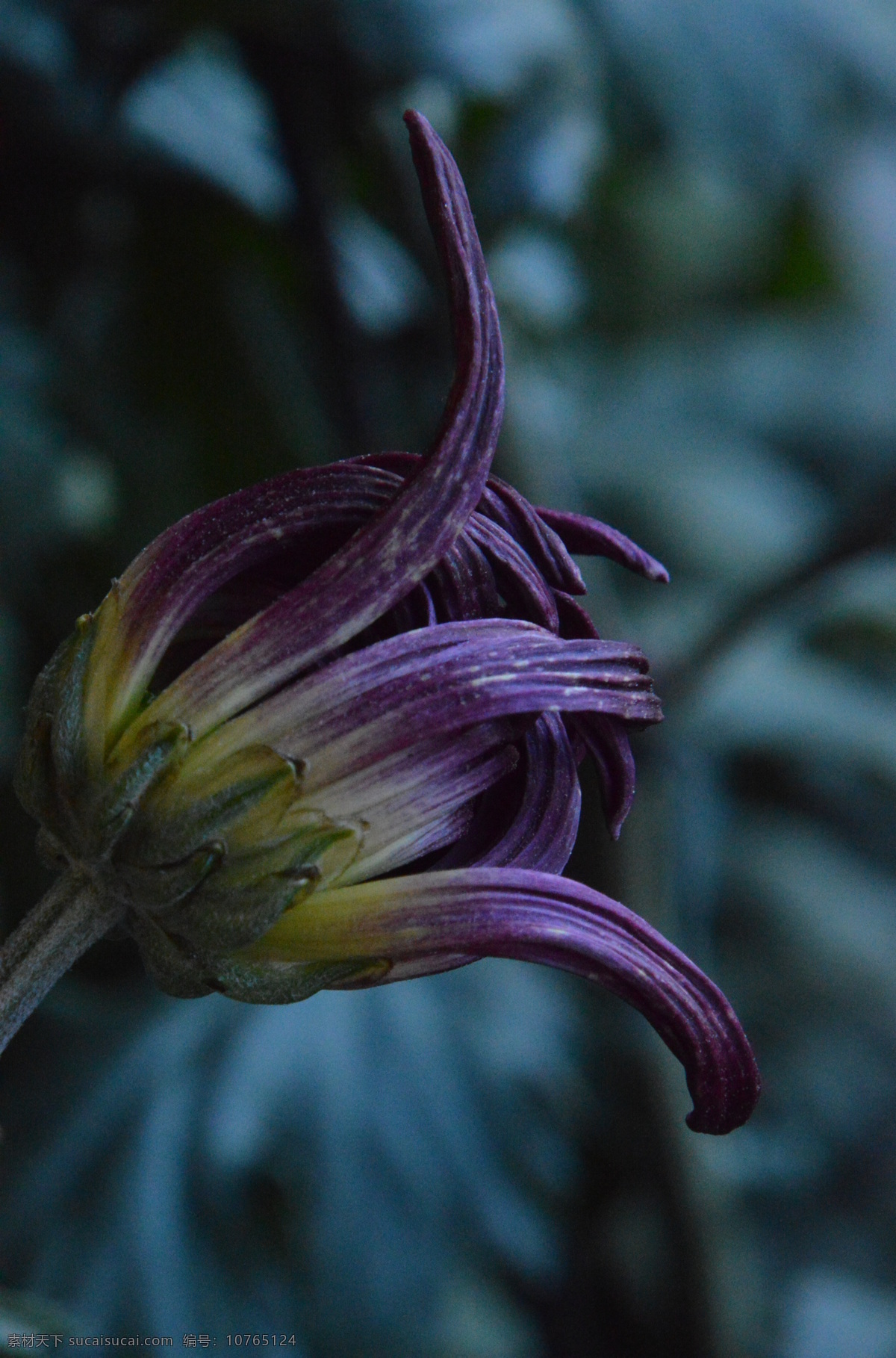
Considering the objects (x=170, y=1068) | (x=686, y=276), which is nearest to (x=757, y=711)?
(x=170, y=1068)

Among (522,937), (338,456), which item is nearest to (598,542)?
(522,937)

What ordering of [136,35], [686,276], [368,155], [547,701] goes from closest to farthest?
[547,701] < [136,35] < [368,155] < [686,276]

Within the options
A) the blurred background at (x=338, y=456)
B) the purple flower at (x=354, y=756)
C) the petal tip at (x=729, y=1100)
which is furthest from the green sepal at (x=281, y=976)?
the blurred background at (x=338, y=456)

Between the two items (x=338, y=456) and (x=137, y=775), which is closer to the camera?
(x=137, y=775)

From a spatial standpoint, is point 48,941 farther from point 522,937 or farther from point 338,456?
point 338,456

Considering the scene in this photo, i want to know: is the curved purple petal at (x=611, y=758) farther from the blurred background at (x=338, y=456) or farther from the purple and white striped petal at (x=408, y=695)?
the blurred background at (x=338, y=456)

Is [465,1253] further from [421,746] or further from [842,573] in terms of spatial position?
[421,746]

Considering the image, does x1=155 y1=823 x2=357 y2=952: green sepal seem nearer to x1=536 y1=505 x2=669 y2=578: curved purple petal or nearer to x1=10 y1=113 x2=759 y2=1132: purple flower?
x1=10 y1=113 x2=759 y2=1132: purple flower

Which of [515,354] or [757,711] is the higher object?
[515,354]
